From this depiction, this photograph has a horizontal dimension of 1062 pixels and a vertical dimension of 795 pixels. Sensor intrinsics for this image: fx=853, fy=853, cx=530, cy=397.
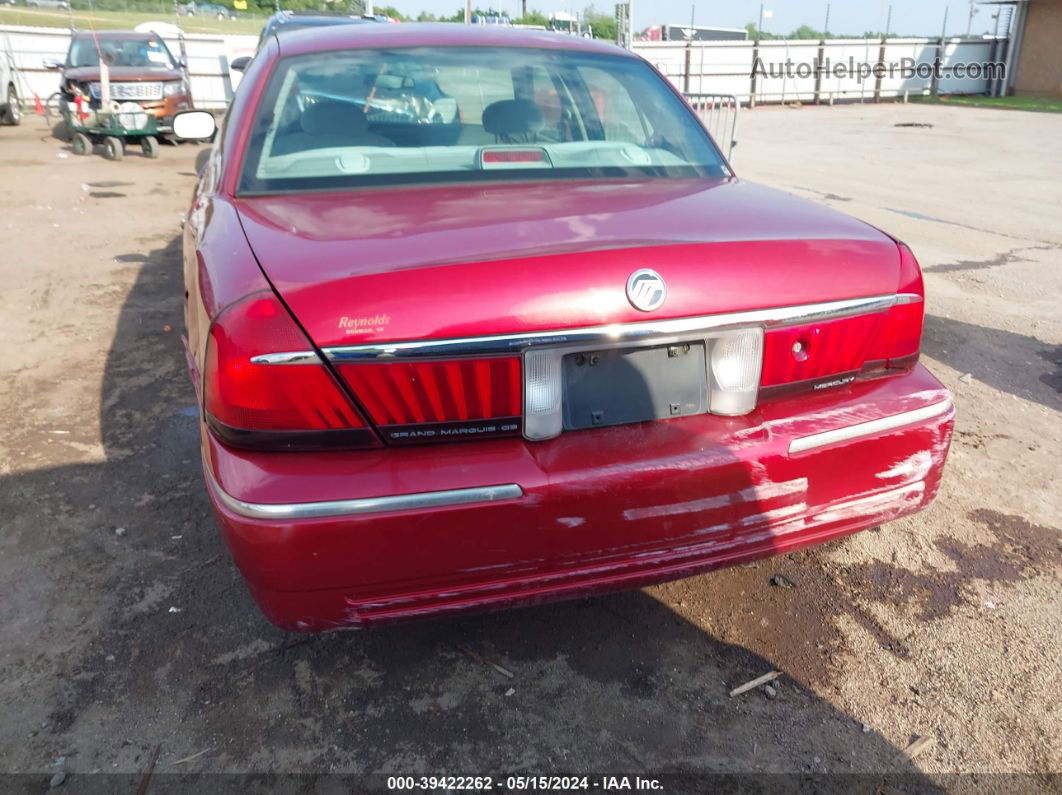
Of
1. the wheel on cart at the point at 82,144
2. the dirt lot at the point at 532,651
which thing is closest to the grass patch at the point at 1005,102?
the wheel on cart at the point at 82,144

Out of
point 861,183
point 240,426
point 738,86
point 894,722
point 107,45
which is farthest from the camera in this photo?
point 738,86

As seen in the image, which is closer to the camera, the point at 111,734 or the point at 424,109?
the point at 111,734

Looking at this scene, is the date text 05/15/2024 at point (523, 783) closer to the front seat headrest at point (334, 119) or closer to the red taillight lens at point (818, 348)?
the red taillight lens at point (818, 348)

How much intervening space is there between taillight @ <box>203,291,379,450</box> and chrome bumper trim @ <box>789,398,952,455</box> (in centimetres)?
110

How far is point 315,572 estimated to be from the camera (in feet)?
6.43

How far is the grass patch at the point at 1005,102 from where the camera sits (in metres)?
24.2

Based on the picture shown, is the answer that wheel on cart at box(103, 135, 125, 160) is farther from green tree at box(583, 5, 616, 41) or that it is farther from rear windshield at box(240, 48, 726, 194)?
green tree at box(583, 5, 616, 41)

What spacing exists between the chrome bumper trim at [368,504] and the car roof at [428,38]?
1.87 meters

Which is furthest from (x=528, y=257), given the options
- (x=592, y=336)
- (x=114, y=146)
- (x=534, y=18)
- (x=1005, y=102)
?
(x=534, y=18)

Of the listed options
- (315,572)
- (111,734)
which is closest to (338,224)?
(315,572)

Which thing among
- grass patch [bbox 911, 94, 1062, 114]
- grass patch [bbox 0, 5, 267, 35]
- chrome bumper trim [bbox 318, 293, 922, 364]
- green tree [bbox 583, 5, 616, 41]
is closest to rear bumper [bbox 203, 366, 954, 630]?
chrome bumper trim [bbox 318, 293, 922, 364]

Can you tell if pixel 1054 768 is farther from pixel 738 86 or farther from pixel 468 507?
pixel 738 86

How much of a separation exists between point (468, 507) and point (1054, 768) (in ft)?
5.24

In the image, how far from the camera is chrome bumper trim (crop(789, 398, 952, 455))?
87.5 inches
